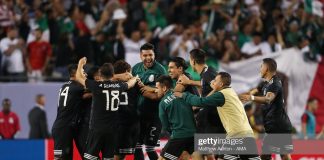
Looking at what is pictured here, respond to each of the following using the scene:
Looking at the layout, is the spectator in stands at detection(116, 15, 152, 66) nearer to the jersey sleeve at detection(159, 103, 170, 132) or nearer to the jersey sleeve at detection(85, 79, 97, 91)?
the jersey sleeve at detection(85, 79, 97, 91)

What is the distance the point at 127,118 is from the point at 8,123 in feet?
21.7

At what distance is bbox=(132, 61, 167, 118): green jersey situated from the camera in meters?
17.9

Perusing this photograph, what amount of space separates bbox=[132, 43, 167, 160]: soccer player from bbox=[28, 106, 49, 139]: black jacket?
580cm

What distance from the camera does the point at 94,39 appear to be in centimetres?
2467

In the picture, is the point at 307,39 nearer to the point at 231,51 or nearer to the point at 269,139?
the point at 231,51

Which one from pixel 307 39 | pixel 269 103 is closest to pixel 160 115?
pixel 269 103

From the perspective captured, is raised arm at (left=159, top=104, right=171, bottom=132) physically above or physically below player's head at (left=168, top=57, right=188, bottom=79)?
below

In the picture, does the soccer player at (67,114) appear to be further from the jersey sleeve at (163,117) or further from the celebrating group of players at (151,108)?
the jersey sleeve at (163,117)

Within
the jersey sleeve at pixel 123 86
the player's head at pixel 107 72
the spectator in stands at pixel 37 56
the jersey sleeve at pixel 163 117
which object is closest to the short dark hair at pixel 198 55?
the jersey sleeve at pixel 163 117

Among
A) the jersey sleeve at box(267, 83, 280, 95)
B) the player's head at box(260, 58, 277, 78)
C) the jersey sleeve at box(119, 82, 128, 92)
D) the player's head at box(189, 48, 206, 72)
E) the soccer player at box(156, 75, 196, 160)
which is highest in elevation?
the player's head at box(189, 48, 206, 72)

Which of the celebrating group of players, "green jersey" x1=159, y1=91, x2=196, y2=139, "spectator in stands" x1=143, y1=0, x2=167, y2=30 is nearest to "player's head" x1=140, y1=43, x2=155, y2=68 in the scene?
the celebrating group of players

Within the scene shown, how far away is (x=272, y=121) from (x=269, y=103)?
361 millimetres

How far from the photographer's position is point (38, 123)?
77.3 ft

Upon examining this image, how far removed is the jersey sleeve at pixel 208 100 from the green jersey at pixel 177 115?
0.23 meters
